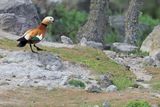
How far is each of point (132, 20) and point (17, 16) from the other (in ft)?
19.3

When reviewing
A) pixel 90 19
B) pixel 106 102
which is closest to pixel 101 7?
pixel 90 19

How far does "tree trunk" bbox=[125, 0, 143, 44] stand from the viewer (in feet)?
114

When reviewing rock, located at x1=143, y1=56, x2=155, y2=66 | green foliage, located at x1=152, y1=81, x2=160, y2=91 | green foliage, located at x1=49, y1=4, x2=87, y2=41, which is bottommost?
green foliage, located at x1=49, y1=4, x2=87, y2=41

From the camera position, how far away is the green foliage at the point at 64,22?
4269cm

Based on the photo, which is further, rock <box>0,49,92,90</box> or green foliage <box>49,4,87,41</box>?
green foliage <box>49,4,87,41</box>

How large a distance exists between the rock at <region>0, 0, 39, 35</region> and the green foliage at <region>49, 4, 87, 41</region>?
287 inches

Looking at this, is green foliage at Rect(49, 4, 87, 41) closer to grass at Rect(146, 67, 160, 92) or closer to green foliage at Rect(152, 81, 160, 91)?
grass at Rect(146, 67, 160, 92)

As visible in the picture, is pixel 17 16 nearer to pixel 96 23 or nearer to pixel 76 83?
pixel 96 23

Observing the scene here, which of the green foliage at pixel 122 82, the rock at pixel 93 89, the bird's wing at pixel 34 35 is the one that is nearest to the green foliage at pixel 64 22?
the green foliage at pixel 122 82

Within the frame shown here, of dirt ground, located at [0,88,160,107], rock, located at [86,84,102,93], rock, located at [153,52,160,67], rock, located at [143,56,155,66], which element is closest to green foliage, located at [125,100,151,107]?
dirt ground, located at [0,88,160,107]

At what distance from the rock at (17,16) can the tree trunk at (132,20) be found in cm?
469

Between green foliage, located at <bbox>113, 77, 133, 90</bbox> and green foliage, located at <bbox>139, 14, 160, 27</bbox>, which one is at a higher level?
green foliage, located at <bbox>113, 77, 133, 90</bbox>

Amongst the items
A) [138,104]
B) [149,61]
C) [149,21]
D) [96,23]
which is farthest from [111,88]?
[149,21]

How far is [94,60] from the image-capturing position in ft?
87.4
